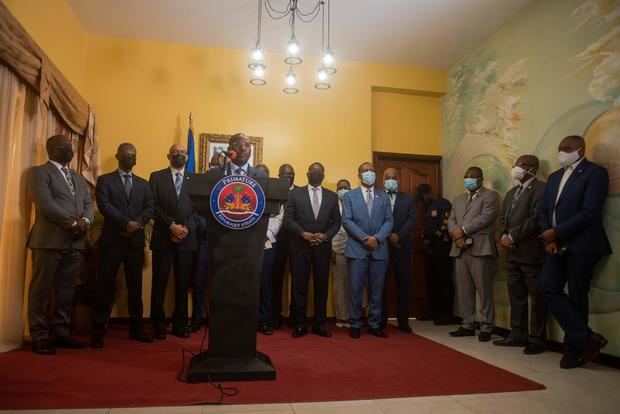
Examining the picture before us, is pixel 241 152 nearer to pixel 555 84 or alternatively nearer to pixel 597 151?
pixel 597 151

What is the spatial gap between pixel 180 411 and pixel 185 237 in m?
2.09

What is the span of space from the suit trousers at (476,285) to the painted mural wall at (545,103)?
0.35 metres

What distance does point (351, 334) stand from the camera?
14.4 feet

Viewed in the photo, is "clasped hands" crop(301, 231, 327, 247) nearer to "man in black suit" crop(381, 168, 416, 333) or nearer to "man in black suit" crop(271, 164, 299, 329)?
"man in black suit" crop(271, 164, 299, 329)

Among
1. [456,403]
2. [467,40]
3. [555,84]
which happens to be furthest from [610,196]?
[467,40]

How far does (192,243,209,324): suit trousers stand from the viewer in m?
4.55

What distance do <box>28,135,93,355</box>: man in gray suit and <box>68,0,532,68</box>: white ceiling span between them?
7.04ft

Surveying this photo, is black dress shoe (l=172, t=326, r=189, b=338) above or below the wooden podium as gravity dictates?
below

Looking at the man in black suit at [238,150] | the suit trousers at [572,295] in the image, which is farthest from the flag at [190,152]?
the suit trousers at [572,295]

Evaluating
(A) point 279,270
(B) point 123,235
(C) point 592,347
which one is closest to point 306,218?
(A) point 279,270

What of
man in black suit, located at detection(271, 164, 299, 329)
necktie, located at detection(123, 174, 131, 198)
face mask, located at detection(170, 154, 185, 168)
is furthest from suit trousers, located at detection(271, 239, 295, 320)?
necktie, located at detection(123, 174, 131, 198)

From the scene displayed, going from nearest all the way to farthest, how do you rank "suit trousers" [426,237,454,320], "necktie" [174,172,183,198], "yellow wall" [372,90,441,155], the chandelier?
"necktie" [174,172,183,198]
the chandelier
"suit trousers" [426,237,454,320]
"yellow wall" [372,90,441,155]

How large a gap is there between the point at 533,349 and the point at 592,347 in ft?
2.00

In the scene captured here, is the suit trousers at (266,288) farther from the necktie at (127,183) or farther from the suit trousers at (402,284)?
the necktie at (127,183)
